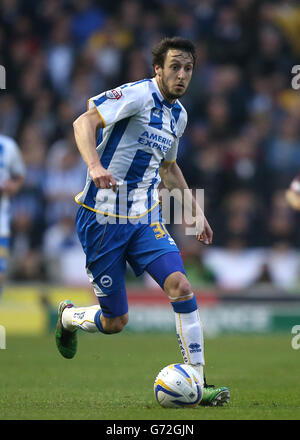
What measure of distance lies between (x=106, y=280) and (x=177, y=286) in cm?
69

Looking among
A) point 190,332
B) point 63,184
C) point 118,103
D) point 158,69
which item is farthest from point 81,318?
point 63,184

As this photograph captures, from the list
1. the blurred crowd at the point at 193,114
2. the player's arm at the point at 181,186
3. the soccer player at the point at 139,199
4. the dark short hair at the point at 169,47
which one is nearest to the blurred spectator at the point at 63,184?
the blurred crowd at the point at 193,114

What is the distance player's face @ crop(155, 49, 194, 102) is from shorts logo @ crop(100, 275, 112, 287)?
4.90 ft

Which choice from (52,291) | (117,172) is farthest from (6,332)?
(117,172)

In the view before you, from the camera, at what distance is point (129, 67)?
16.4m

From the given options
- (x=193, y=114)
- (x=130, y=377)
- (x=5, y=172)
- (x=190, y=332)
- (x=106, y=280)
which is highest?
(x=193, y=114)

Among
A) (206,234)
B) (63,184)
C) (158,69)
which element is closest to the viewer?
(158,69)

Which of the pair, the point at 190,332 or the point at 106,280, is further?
the point at 106,280

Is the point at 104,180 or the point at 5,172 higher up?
the point at 104,180

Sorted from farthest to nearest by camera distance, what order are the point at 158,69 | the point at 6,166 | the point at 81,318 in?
the point at 6,166, the point at 81,318, the point at 158,69

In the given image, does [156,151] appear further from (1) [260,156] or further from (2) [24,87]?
(2) [24,87]

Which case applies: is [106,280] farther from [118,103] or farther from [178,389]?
[118,103]

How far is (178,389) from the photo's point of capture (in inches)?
249

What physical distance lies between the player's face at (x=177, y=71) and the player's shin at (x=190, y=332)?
5.23ft
